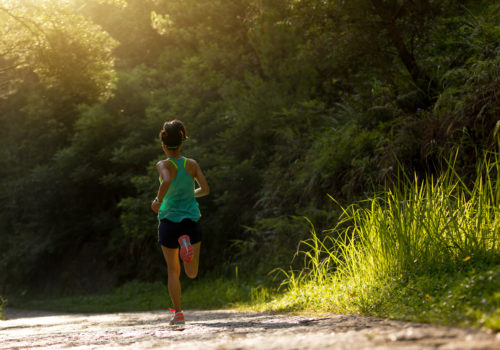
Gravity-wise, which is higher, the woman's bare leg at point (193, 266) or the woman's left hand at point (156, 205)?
the woman's left hand at point (156, 205)

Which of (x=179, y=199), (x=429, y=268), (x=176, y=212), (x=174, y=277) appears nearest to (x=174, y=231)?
(x=176, y=212)

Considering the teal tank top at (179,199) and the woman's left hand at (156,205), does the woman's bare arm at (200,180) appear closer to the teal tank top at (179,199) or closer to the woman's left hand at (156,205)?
the teal tank top at (179,199)

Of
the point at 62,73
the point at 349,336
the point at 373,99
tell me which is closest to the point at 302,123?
the point at 373,99

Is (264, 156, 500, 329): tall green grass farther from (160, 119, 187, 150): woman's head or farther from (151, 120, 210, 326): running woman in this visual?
(160, 119, 187, 150): woman's head

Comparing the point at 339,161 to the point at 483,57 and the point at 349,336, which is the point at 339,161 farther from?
the point at 349,336

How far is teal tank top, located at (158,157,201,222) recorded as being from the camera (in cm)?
649

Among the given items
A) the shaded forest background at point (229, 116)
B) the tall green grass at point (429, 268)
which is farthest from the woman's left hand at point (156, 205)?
the shaded forest background at point (229, 116)

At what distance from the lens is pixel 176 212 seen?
6.48 meters

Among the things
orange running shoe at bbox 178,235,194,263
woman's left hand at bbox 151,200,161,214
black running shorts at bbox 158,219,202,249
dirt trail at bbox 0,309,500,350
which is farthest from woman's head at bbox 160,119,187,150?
dirt trail at bbox 0,309,500,350

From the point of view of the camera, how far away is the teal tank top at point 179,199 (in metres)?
6.49

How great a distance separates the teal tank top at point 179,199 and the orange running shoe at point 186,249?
0.78ft

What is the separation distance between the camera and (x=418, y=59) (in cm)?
1252

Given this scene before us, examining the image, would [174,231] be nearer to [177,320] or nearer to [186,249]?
[186,249]

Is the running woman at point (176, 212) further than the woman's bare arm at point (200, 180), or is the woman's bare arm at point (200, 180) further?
the woman's bare arm at point (200, 180)
